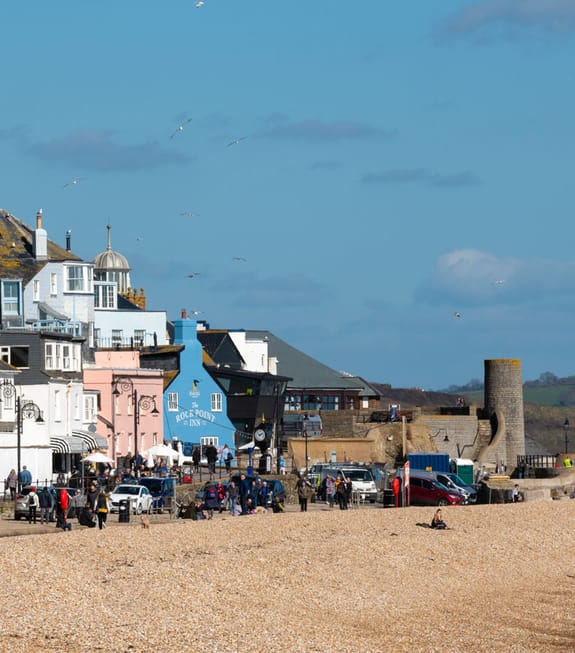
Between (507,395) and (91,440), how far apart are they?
108ft

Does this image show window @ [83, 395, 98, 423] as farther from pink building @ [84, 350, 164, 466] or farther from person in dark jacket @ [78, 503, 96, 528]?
person in dark jacket @ [78, 503, 96, 528]

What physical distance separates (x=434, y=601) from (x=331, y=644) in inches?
289

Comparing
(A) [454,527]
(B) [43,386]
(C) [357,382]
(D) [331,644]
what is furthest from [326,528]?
(C) [357,382]

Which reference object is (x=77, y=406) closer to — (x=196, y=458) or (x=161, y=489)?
(x=196, y=458)

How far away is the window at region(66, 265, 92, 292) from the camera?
7844cm

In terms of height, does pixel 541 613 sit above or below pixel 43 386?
below

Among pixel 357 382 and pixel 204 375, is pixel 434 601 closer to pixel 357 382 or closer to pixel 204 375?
pixel 204 375

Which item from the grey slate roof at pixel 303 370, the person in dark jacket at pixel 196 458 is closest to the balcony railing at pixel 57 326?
the person in dark jacket at pixel 196 458

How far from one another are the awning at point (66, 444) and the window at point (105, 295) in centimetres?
→ 2376

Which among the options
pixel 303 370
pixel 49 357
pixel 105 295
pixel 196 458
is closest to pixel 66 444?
pixel 49 357

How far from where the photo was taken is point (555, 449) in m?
146

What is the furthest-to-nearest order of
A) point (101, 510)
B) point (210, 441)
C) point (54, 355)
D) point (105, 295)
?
1. point (105, 295)
2. point (210, 441)
3. point (54, 355)
4. point (101, 510)

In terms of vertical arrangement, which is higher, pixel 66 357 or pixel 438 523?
pixel 66 357

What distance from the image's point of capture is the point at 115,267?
344ft
